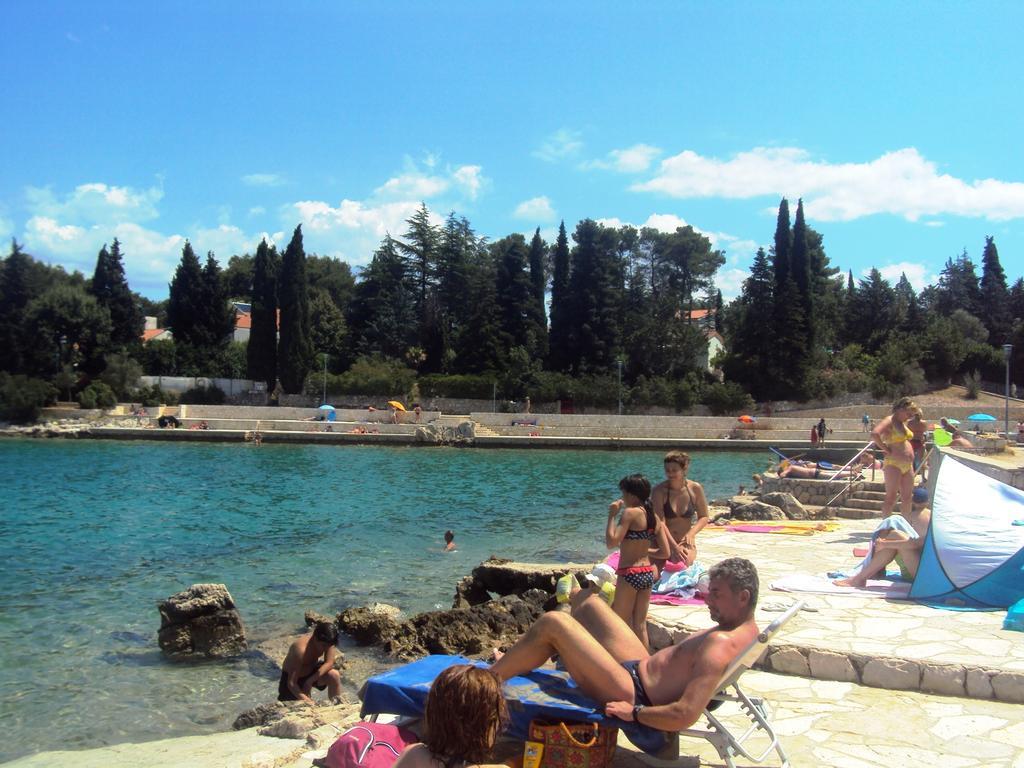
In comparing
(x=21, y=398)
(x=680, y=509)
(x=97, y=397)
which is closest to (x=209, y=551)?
(x=680, y=509)

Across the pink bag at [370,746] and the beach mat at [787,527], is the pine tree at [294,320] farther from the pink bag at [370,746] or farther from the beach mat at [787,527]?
the pink bag at [370,746]

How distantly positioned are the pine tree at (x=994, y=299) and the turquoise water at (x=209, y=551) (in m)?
39.4

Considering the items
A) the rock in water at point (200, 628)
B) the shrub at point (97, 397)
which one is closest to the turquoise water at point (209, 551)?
the rock in water at point (200, 628)

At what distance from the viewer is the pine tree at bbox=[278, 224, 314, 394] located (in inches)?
2021

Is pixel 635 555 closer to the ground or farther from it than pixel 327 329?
closer to the ground

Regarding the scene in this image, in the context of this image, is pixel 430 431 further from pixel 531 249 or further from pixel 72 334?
pixel 72 334

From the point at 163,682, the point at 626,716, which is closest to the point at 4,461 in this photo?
the point at 163,682

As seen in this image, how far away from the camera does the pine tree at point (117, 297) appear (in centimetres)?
5297

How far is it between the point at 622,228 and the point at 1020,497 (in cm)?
5365

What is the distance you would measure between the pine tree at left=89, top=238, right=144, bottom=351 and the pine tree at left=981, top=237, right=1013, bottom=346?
198ft

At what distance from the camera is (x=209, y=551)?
14523 mm

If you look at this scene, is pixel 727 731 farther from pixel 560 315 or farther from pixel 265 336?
pixel 265 336

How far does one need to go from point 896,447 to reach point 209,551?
11.4 m

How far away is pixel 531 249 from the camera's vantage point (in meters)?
56.8
